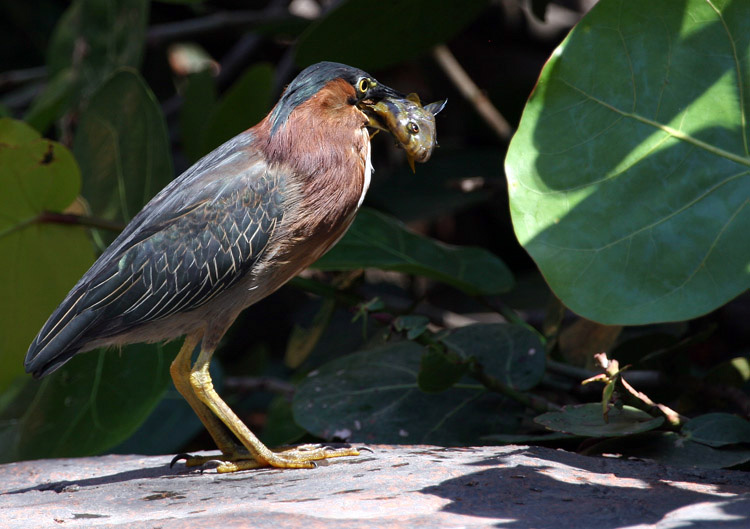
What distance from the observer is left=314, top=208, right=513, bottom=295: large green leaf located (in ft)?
10.2

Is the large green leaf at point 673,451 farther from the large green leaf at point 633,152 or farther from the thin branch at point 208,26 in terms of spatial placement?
the thin branch at point 208,26

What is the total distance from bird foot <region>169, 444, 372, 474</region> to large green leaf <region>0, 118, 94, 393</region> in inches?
32.4

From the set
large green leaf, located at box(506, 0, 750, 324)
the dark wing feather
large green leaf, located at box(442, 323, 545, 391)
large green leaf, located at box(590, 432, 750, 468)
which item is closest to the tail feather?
the dark wing feather

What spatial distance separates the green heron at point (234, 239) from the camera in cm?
253

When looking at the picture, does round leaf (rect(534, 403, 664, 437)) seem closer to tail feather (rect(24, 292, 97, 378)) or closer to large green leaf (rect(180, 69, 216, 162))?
tail feather (rect(24, 292, 97, 378))

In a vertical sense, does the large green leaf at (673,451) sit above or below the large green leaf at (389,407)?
below

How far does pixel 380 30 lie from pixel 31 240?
5.14 ft

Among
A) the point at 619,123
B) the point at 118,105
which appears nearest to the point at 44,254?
the point at 118,105

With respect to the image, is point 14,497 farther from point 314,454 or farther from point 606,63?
point 606,63

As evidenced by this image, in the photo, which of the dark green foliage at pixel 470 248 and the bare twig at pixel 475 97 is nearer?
the dark green foliage at pixel 470 248

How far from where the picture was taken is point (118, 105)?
10.8 feet

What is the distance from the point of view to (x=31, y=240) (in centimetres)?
303

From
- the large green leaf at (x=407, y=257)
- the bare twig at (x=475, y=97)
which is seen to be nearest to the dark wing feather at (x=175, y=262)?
the large green leaf at (x=407, y=257)

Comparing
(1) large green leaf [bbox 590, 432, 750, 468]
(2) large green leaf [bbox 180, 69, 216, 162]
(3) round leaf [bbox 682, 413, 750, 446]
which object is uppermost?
(2) large green leaf [bbox 180, 69, 216, 162]
